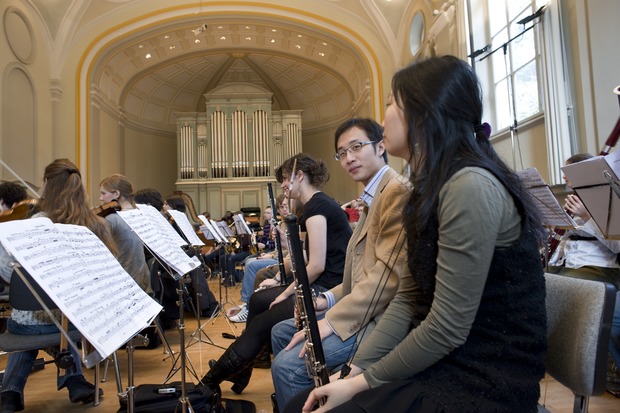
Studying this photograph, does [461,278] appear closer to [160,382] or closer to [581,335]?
[581,335]

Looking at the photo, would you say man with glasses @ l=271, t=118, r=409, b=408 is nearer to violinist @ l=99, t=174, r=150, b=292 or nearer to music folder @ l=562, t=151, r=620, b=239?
music folder @ l=562, t=151, r=620, b=239

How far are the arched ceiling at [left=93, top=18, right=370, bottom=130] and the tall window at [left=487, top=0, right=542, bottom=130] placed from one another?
4259 millimetres

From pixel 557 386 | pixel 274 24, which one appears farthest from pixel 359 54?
pixel 557 386

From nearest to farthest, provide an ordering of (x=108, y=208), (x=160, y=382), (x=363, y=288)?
(x=363, y=288), (x=160, y=382), (x=108, y=208)

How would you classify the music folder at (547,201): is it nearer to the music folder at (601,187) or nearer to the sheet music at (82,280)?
the music folder at (601,187)

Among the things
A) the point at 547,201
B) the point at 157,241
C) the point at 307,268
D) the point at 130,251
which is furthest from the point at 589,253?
the point at 130,251

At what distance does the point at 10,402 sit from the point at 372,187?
205cm

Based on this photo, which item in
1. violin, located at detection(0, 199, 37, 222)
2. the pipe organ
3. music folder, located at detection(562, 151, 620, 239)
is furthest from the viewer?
the pipe organ

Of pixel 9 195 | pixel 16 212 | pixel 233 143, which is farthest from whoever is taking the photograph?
pixel 233 143

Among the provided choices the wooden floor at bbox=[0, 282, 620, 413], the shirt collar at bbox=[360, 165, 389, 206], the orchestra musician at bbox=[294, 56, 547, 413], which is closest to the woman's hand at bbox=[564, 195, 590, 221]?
the wooden floor at bbox=[0, 282, 620, 413]

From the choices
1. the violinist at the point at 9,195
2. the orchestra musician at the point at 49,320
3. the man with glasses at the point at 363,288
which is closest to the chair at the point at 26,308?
the orchestra musician at the point at 49,320

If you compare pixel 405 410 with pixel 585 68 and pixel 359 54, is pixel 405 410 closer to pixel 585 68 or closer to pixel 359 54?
pixel 585 68

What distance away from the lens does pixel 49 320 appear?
92.4 inches

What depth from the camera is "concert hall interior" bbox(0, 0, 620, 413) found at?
402 centimetres
